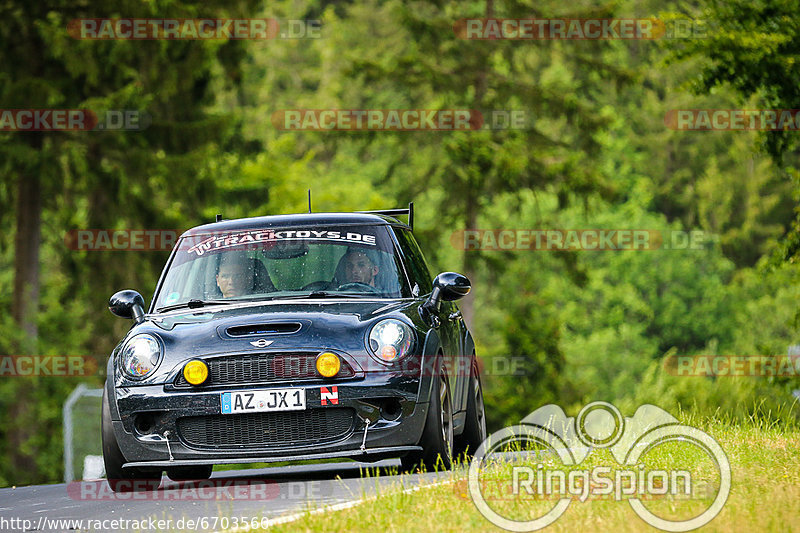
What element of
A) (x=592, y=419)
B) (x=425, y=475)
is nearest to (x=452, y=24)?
(x=592, y=419)

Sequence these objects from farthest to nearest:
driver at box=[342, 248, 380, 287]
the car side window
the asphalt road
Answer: the car side window < driver at box=[342, 248, 380, 287] < the asphalt road

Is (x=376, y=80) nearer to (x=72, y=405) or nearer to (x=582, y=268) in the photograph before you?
(x=582, y=268)

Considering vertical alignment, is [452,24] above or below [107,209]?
above

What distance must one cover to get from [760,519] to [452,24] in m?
33.2

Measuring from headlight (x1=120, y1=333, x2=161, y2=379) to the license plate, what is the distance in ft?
1.96

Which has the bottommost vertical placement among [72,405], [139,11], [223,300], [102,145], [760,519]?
[72,405]

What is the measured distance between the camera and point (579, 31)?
38.7 meters

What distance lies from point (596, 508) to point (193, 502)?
2.97 meters
